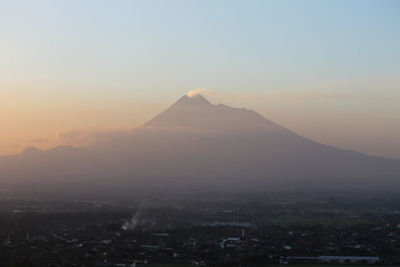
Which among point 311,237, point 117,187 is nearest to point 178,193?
point 117,187

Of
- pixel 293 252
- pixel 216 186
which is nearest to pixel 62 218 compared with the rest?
pixel 293 252

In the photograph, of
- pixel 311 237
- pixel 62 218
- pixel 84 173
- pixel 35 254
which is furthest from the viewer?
pixel 84 173

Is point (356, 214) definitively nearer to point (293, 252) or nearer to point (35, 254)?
point (293, 252)

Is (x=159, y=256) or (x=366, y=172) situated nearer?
(x=159, y=256)

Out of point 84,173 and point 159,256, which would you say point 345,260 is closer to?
point 159,256

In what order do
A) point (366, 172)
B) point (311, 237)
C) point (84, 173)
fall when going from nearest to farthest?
point (311, 237) → point (84, 173) → point (366, 172)

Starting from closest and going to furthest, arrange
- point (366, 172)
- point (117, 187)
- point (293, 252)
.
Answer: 1. point (293, 252)
2. point (117, 187)
3. point (366, 172)
